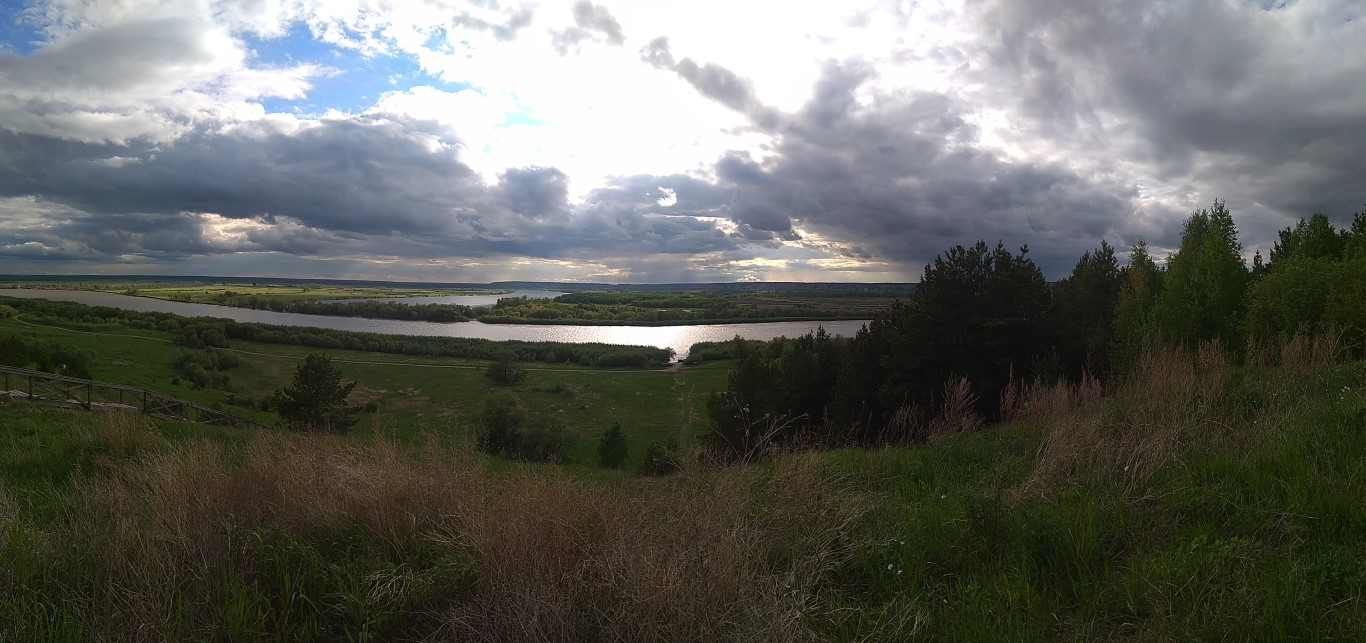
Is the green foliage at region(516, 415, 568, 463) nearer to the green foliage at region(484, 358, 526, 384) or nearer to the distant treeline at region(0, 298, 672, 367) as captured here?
the green foliage at region(484, 358, 526, 384)

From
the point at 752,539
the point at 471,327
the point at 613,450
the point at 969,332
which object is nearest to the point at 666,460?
the point at 752,539

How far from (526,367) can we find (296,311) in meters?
64.3

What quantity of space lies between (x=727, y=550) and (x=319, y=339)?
306 ft

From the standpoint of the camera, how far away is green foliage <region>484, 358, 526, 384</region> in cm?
6781

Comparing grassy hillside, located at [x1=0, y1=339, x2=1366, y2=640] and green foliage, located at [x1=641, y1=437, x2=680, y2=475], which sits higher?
grassy hillside, located at [x1=0, y1=339, x2=1366, y2=640]

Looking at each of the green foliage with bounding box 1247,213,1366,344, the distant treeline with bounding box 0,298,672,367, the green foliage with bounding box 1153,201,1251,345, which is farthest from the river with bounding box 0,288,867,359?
the green foliage with bounding box 1247,213,1366,344

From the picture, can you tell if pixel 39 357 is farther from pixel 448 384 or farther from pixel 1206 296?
pixel 1206 296

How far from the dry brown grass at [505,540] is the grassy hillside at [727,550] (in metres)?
0.02

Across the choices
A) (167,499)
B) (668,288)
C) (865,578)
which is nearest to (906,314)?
(865,578)

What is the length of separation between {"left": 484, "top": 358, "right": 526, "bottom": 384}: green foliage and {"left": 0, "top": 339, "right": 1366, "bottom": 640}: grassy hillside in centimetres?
6461

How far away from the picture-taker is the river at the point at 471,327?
94.1 metres

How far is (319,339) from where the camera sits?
81.7 m

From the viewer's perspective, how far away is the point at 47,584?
10.4ft

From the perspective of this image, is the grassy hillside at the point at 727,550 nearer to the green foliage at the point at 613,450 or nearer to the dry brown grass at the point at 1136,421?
the dry brown grass at the point at 1136,421
